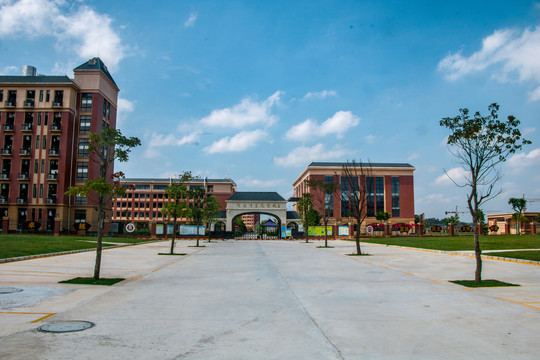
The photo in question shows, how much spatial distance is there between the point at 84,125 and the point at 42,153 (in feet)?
23.1

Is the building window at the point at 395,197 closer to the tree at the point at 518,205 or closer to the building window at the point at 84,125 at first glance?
the tree at the point at 518,205

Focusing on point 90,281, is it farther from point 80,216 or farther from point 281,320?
point 80,216

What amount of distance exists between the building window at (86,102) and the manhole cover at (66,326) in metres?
59.0

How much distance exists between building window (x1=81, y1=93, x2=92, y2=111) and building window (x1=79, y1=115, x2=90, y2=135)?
1235mm

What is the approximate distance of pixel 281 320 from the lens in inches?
294

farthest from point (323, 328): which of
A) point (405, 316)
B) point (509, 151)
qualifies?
point (509, 151)

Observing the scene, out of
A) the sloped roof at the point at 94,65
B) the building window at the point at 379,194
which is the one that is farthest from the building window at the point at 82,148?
the building window at the point at 379,194

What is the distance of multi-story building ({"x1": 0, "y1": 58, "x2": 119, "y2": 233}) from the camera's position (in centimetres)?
5709

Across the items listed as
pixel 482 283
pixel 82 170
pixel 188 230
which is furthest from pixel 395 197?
pixel 482 283

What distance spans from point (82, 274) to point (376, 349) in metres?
12.1

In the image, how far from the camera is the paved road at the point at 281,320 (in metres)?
5.54

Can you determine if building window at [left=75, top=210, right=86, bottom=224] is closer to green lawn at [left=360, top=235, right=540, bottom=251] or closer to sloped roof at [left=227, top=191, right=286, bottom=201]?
sloped roof at [left=227, top=191, right=286, bottom=201]

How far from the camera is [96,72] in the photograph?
2343 inches

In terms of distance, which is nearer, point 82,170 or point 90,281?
point 90,281
